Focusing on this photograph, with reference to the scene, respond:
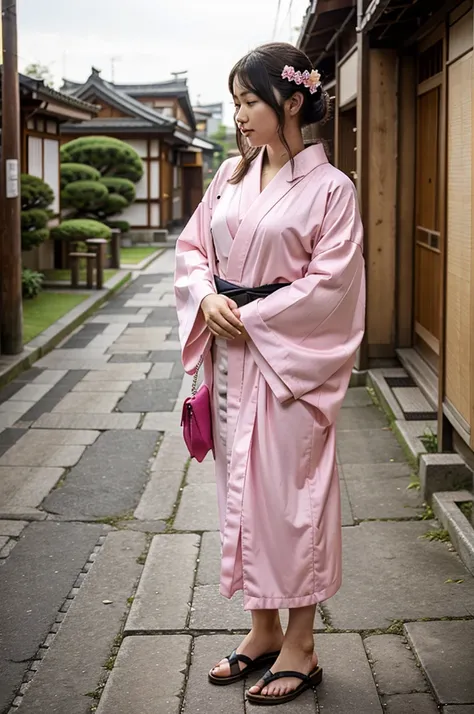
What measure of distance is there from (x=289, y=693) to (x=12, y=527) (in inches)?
96.5

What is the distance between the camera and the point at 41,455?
695 centimetres

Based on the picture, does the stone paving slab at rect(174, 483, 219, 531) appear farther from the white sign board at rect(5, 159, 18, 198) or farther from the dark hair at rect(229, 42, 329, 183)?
the white sign board at rect(5, 159, 18, 198)

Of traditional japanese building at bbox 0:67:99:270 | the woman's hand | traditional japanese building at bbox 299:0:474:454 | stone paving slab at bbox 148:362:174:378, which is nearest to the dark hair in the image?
the woman's hand

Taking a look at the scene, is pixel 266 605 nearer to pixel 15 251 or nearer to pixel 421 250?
pixel 421 250

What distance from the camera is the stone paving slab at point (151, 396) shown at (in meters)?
8.48

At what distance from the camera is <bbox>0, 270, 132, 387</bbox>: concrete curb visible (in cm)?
981

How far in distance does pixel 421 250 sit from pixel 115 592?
493 centimetres

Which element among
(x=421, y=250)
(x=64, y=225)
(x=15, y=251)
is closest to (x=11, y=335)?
(x=15, y=251)

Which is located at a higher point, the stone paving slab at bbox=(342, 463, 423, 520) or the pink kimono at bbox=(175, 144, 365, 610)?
the pink kimono at bbox=(175, 144, 365, 610)

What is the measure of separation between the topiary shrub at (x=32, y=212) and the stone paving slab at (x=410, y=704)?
491 inches

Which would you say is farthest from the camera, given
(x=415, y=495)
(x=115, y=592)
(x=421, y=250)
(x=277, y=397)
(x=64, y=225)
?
(x=64, y=225)

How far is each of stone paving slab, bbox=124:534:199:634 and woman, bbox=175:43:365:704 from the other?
30.5 inches

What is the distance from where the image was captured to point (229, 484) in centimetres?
349

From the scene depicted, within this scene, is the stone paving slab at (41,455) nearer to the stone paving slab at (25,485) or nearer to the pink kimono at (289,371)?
the stone paving slab at (25,485)
